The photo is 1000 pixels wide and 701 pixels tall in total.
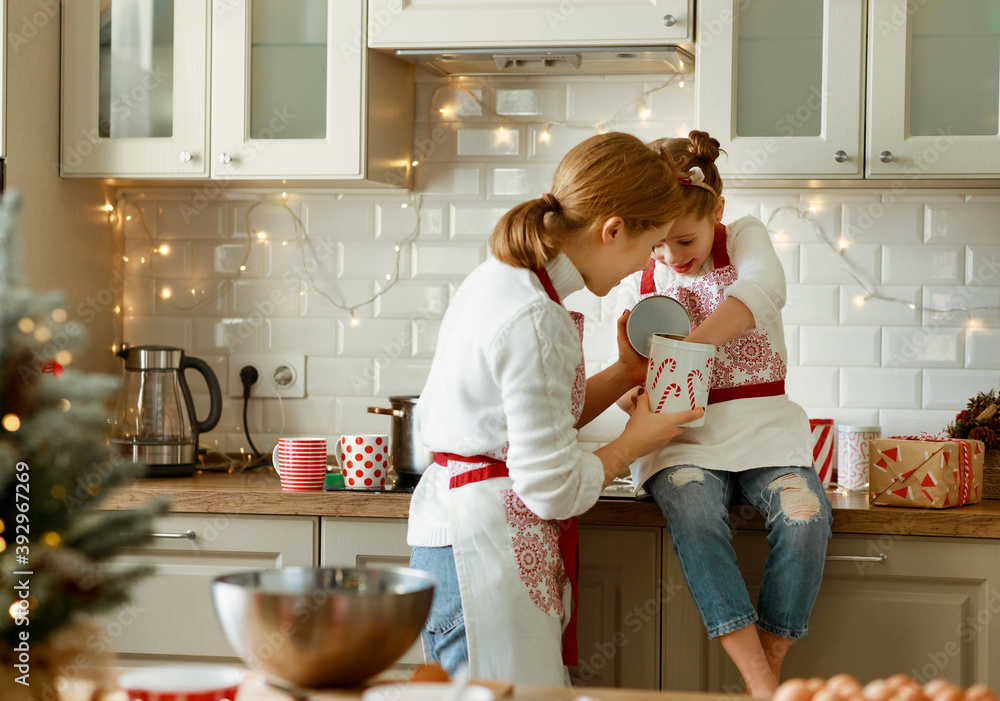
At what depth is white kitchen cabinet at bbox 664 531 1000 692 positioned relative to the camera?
192 centimetres

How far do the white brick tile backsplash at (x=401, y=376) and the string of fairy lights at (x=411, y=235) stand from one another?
0.16 meters

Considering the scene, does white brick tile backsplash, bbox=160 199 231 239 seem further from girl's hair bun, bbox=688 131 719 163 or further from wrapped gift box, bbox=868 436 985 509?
wrapped gift box, bbox=868 436 985 509

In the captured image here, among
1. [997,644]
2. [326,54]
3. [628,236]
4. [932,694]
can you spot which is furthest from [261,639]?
[326,54]

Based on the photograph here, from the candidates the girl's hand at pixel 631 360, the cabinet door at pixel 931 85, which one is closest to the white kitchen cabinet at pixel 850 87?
the cabinet door at pixel 931 85

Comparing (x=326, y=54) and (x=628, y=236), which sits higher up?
(x=326, y=54)

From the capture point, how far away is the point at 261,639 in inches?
34.0

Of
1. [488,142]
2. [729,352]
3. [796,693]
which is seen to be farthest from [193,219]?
[796,693]

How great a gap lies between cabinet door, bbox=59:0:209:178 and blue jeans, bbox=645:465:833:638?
4.84 feet

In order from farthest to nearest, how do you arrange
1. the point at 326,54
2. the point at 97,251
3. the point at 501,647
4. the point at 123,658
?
the point at 97,251 < the point at 326,54 < the point at 123,658 < the point at 501,647

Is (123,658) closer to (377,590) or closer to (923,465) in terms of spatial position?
(377,590)

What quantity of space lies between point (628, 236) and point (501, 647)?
0.70 metres

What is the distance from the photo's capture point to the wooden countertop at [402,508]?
1.92 m

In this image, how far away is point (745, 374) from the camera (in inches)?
76.4

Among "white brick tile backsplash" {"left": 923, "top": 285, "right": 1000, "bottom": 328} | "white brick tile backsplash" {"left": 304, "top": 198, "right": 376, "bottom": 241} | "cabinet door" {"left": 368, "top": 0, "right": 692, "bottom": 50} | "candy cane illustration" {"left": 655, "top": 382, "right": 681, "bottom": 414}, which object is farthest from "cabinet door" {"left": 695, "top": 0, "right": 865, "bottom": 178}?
"white brick tile backsplash" {"left": 304, "top": 198, "right": 376, "bottom": 241}
